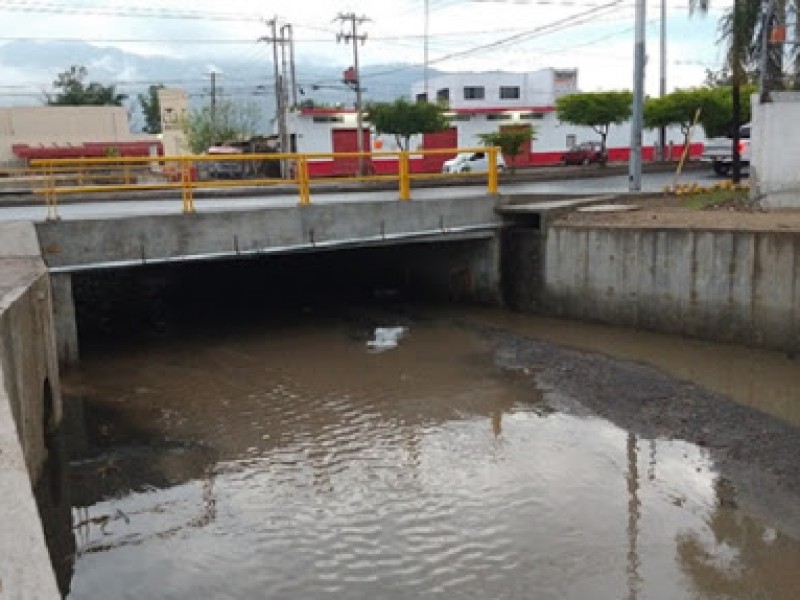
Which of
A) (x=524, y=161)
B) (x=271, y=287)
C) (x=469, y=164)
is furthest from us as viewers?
(x=524, y=161)

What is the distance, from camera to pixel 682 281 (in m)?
14.9

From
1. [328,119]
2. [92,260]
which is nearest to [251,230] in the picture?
[92,260]

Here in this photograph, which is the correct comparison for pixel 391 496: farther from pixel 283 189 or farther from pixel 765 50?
pixel 283 189

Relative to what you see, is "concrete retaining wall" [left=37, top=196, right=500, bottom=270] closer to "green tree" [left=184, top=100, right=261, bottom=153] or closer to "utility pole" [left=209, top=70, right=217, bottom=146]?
"green tree" [left=184, top=100, right=261, bottom=153]

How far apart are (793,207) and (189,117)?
2312 inches

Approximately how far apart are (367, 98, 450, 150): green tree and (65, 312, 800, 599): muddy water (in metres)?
29.6

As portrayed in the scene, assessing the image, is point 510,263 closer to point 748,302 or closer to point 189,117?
point 748,302

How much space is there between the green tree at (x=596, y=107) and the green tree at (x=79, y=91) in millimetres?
55639

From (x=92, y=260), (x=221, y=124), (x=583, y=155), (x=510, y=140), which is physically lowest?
(x=92, y=260)

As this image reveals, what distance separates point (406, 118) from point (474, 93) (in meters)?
19.4

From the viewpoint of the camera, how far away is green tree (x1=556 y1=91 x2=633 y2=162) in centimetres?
3841

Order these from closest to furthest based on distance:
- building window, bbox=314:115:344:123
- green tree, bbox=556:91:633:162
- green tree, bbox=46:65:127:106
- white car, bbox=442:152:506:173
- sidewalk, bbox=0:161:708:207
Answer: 1. sidewalk, bbox=0:161:708:207
2. white car, bbox=442:152:506:173
3. green tree, bbox=556:91:633:162
4. building window, bbox=314:115:344:123
5. green tree, bbox=46:65:127:106

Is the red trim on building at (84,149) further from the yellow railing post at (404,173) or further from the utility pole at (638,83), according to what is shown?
the utility pole at (638,83)

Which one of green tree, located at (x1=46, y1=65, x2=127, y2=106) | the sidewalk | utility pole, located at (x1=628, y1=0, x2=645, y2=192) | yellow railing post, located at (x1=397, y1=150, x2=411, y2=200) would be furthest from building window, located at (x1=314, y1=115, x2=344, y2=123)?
green tree, located at (x1=46, y1=65, x2=127, y2=106)
